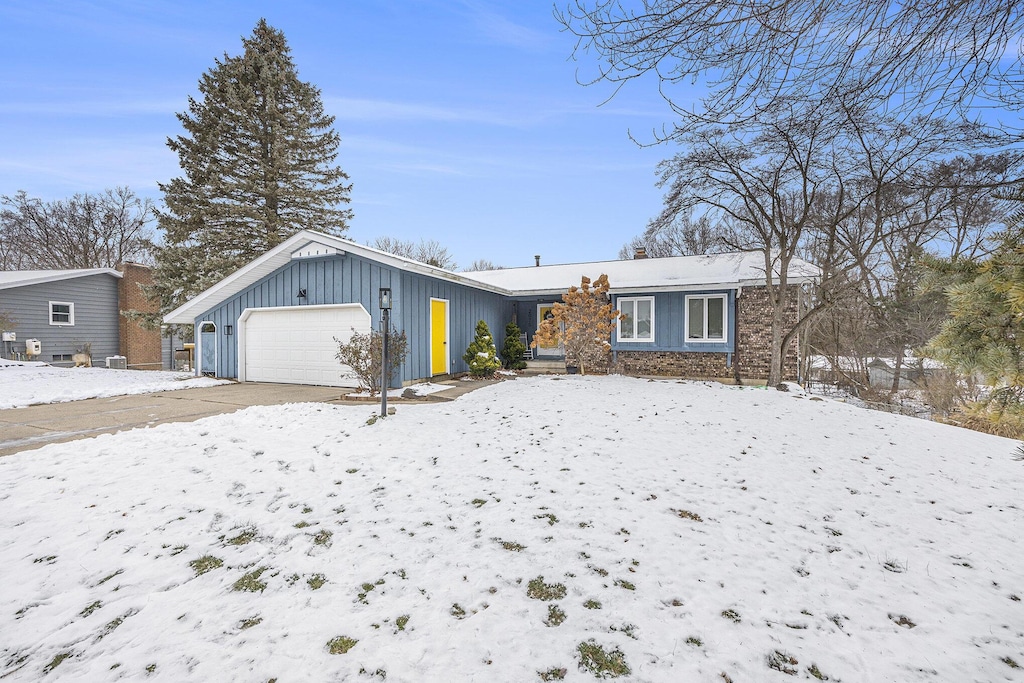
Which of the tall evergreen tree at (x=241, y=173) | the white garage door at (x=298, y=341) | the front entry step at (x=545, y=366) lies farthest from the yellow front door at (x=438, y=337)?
the tall evergreen tree at (x=241, y=173)

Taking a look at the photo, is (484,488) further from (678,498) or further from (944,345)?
(944,345)

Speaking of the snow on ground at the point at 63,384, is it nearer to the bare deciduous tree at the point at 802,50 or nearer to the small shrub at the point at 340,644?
the small shrub at the point at 340,644

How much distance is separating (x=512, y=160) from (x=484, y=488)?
13.9 m

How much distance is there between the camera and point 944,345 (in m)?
2.49

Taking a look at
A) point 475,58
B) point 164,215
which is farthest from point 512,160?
point 164,215

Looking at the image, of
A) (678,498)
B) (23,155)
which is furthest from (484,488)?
(23,155)

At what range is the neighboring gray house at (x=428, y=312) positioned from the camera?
33.7 ft

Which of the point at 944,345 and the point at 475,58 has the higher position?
the point at 475,58

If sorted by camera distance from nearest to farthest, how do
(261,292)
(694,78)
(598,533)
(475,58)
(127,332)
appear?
(694,78), (598,533), (475,58), (261,292), (127,332)

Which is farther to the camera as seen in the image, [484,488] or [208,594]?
[484,488]

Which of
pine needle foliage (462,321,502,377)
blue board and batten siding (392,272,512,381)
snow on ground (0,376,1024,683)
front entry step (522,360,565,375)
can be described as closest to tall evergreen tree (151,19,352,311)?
Result: blue board and batten siding (392,272,512,381)

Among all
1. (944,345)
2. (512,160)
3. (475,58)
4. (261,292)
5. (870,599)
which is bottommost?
(870,599)

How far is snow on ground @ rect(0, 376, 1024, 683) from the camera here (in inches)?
82.8

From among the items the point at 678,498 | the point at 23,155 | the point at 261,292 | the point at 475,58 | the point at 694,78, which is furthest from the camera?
the point at 23,155
